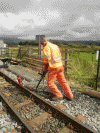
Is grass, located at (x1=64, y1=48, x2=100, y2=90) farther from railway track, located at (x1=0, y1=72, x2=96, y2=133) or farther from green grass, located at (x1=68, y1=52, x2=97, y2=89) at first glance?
railway track, located at (x1=0, y1=72, x2=96, y2=133)

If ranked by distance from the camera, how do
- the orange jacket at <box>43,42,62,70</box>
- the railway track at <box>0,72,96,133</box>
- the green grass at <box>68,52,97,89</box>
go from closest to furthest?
the railway track at <box>0,72,96,133</box>
the orange jacket at <box>43,42,62,70</box>
the green grass at <box>68,52,97,89</box>

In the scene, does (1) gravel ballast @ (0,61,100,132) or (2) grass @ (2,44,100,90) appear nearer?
(1) gravel ballast @ (0,61,100,132)

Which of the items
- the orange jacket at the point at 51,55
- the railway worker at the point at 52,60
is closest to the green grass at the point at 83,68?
the railway worker at the point at 52,60

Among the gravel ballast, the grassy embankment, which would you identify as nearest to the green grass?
the grassy embankment

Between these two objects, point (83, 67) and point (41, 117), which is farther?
point (83, 67)

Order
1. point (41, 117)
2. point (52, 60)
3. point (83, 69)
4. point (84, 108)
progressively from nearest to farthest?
point (41, 117), point (84, 108), point (52, 60), point (83, 69)

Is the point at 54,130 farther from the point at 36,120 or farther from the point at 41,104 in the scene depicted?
the point at 41,104

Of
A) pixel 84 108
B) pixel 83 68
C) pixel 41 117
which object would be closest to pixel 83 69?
pixel 83 68

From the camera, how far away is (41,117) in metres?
3.31

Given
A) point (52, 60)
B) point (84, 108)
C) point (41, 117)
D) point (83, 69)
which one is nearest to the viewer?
point (41, 117)

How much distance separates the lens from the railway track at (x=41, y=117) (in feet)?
A: 9.30

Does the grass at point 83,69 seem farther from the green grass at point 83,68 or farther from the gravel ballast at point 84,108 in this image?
the gravel ballast at point 84,108

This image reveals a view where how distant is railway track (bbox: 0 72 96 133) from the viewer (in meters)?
2.84

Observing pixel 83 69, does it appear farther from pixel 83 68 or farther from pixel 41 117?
pixel 41 117
